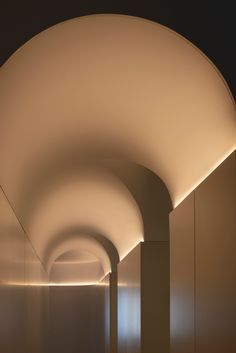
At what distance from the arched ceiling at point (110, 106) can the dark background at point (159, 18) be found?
189mm

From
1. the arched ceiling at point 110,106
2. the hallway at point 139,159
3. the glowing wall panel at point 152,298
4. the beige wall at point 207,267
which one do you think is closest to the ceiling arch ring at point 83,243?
the hallway at point 139,159

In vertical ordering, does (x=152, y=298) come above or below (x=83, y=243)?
below

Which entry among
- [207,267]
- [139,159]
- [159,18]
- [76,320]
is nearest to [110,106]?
[139,159]

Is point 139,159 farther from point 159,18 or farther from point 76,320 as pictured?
point 76,320

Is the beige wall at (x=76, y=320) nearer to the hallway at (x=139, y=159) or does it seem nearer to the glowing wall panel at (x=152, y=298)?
the hallway at (x=139, y=159)

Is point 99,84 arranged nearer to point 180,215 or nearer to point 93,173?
point 180,215

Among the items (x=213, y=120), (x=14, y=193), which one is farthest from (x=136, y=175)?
(x=213, y=120)

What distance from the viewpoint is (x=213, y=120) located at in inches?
290

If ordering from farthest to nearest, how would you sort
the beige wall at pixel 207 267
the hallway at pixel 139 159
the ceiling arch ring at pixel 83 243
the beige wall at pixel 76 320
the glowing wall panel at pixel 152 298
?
the beige wall at pixel 76 320 < the ceiling arch ring at pixel 83 243 < the glowing wall panel at pixel 152 298 < the hallway at pixel 139 159 < the beige wall at pixel 207 267

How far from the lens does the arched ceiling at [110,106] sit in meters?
6.50

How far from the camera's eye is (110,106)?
915 centimetres

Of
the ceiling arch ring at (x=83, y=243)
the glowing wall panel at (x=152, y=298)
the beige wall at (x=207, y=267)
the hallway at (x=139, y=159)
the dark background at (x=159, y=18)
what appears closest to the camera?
the dark background at (x=159, y=18)

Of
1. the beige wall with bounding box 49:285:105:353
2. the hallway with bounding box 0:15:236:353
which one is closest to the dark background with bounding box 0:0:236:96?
the hallway with bounding box 0:15:236:353

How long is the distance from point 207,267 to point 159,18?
2.68 metres
